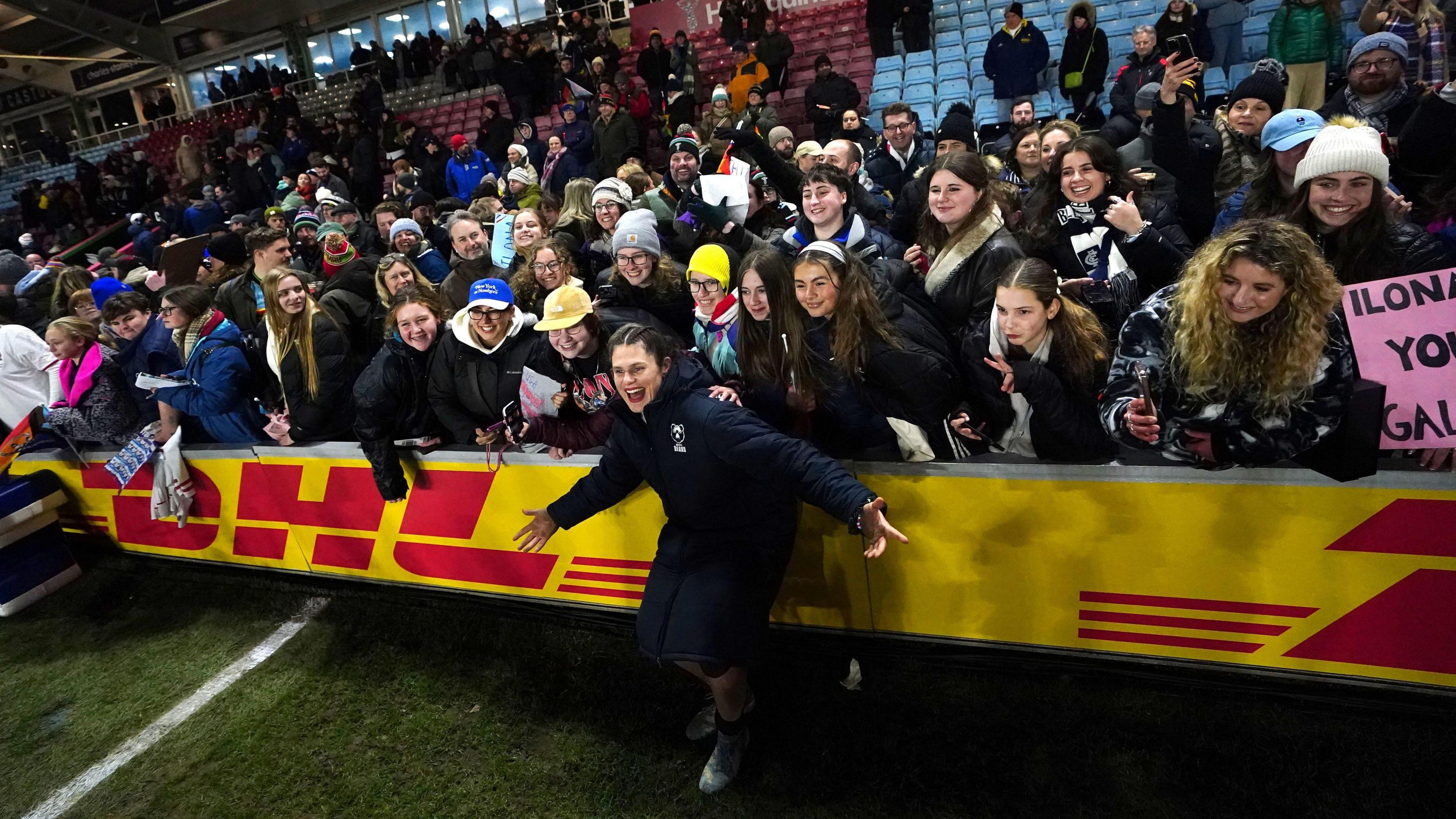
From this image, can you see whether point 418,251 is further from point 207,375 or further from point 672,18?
point 672,18

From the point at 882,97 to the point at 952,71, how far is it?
1.06 metres

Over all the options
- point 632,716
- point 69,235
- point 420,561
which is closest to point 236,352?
point 420,561

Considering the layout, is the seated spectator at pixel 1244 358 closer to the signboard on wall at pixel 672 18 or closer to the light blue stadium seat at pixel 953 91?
the light blue stadium seat at pixel 953 91

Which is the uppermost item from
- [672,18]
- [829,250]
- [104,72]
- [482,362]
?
[104,72]

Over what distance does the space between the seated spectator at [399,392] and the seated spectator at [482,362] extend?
113 millimetres

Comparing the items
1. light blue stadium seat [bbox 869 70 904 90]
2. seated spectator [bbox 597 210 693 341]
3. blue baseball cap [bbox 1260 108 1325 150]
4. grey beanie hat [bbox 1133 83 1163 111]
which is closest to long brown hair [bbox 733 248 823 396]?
seated spectator [bbox 597 210 693 341]

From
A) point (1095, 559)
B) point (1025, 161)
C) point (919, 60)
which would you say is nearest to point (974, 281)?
point (1095, 559)

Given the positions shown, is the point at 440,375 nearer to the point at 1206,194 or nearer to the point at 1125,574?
the point at 1125,574

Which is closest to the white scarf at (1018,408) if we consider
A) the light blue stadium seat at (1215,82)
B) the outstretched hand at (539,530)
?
the outstretched hand at (539,530)

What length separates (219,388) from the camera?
4.59 m

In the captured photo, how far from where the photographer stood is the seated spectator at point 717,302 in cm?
343

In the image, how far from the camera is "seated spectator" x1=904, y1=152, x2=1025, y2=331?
3145 millimetres

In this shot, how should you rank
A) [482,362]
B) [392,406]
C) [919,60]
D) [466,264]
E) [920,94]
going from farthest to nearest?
[919,60] → [920,94] → [466,264] → [392,406] → [482,362]

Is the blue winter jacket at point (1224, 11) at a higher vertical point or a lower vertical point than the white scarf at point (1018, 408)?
higher
